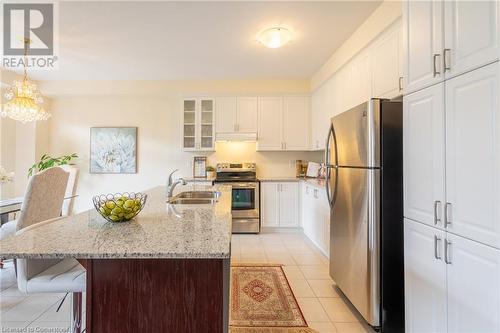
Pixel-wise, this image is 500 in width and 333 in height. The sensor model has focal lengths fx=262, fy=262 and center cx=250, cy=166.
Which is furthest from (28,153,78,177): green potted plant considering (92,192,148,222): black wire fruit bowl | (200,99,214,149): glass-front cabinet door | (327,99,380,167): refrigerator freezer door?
(327,99,380,167): refrigerator freezer door

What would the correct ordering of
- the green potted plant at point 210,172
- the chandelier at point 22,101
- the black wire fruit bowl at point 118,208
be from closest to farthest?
the black wire fruit bowl at point 118,208 → the chandelier at point 22,101 → the green potted plant at point 210,172

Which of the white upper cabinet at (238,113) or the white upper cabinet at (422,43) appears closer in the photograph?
the white upper cabinet at (422,43)

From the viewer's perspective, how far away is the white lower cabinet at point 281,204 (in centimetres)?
452

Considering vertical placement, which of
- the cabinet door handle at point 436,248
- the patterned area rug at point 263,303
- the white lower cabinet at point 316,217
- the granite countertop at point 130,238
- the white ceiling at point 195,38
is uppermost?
the white ceiling at point 195,38

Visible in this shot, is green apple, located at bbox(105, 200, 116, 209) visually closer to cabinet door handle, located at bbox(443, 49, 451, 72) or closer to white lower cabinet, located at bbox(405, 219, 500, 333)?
white lower cabinet, located at bbox(405, 219, 500, 333)

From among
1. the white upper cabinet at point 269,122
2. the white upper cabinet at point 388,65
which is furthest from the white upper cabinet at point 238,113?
the white upper cabinet at point 388,65

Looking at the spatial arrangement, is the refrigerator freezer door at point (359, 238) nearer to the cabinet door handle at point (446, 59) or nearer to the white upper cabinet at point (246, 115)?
the cabinet door handle at point (446, 59)

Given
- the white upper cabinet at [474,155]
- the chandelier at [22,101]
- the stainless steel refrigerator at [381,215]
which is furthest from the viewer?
the chandelier at [22,101]

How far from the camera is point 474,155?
3.80 feet

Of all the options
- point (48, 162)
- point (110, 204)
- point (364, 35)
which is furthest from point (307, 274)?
point (48, 162)

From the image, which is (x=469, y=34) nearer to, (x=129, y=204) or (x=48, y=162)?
(x=129, y=204)

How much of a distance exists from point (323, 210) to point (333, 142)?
127cm

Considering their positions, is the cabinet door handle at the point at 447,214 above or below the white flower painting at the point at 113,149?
below

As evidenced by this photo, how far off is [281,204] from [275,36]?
105 inches
